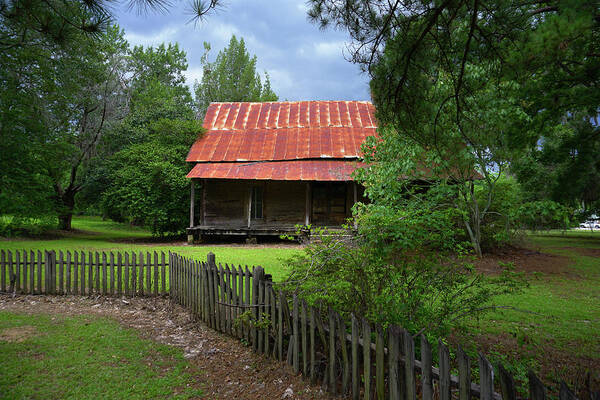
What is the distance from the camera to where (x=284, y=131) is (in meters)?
22.3

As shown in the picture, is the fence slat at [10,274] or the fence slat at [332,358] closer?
the fence slat at [332,358]

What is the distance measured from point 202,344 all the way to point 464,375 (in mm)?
3884

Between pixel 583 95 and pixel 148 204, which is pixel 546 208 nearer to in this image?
pixel 583 95

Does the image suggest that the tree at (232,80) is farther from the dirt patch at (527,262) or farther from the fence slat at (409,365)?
the fence slat at (409,365)

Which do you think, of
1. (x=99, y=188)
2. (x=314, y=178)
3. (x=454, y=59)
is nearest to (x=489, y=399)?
(x=454, y=59)

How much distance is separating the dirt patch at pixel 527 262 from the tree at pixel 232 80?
37795 mm

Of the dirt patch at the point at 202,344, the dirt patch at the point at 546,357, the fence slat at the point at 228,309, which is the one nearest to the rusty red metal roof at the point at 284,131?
the dirt patch at the point at 202,344

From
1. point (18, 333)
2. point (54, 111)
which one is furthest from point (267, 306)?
point (54, 111)

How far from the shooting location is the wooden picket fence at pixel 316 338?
93.6 inches

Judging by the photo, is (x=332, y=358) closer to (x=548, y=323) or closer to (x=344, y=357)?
(x=344, y=357)

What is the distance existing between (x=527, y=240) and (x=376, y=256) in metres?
15.1

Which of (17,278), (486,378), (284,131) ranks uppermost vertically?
(284,131)

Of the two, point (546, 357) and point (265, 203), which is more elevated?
point (265, 203)

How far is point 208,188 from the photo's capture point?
800 inches
